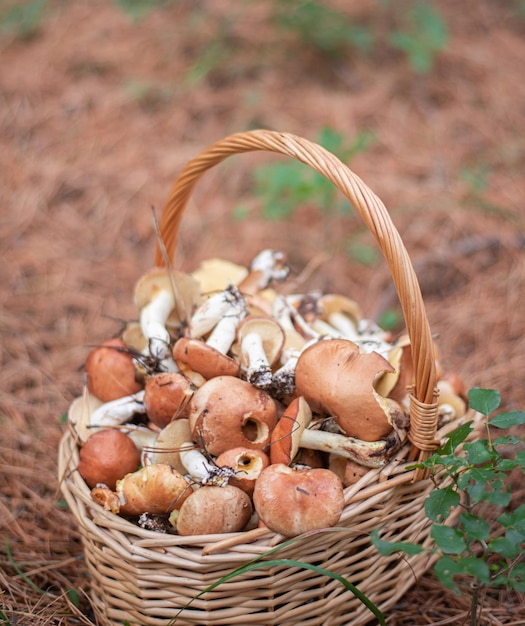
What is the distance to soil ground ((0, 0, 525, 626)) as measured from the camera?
8.18 feet

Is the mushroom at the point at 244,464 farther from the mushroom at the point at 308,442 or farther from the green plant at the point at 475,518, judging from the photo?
the green plant at the point at 475,518

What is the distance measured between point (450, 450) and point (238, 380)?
22.7 inches

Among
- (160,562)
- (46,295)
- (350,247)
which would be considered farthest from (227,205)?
(160,562)

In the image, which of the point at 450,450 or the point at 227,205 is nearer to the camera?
the point at 450,450

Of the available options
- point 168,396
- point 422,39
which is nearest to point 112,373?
point 168,396

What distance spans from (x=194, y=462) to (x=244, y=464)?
144 millimetres

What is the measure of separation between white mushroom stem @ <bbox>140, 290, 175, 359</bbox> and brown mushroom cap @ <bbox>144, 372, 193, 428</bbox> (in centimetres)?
14

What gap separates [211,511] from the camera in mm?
1491

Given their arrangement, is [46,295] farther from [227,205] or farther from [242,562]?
[242,562]

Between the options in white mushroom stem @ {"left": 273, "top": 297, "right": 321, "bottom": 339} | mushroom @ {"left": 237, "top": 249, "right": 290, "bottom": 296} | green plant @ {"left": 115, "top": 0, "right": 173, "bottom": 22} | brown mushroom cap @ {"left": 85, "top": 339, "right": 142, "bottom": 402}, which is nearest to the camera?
brown mushroom cap @ {"left": 85, "top": 339, "right": 142, "bottom": 402}

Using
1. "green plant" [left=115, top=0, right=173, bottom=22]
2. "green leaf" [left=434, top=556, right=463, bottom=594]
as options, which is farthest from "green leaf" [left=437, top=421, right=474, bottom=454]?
"green plant" [left=115, top=0, right=173, bottom=22]

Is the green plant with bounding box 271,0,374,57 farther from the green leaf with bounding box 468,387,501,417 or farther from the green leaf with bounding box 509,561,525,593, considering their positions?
the green leaf with bounding box 509,561,525,593

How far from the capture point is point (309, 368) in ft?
5.44

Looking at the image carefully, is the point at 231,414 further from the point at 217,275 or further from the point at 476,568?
the point at 217,275
